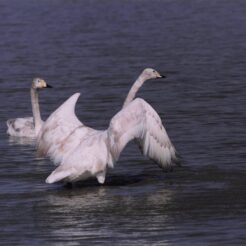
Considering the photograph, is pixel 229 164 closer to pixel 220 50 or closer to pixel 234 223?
pixel 234 223

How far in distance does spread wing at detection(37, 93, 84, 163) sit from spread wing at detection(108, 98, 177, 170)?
76 centimetres

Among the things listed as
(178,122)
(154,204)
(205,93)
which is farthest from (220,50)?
(154,204)

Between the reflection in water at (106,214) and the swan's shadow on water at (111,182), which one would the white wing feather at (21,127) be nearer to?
the swan's shadow on water at (111,182)

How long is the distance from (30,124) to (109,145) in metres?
5.22

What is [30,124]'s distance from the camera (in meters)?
17.7

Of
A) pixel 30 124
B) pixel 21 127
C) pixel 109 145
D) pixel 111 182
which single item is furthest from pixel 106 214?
pixel 30 124

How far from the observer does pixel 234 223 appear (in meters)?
10.8

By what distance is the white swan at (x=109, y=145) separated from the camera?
12586 millimetres

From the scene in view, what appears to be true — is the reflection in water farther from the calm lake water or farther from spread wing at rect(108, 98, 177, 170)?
spread wing at rect(108, 98, 177, 170)

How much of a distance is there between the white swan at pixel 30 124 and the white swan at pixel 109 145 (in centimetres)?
316

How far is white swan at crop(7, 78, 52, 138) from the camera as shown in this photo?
16672 mm

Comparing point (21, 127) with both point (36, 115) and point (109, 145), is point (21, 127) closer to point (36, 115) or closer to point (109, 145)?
point (36, 115)

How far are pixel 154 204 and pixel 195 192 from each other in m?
0.65

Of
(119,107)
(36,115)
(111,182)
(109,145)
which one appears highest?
(109,145)
